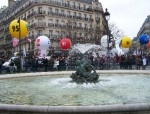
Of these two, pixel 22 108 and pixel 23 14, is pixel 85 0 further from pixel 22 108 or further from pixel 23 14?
pixel 22 108

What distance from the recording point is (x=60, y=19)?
233ft

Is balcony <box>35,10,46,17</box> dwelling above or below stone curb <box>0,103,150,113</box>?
above

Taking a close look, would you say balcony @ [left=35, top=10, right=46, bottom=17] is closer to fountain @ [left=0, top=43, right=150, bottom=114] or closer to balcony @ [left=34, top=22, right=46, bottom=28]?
balcony @ [left=34, top=22, right=46, bottom=28]

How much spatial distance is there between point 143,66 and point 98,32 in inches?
1843

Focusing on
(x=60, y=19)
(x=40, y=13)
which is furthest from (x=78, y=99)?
(x=60, y=19)

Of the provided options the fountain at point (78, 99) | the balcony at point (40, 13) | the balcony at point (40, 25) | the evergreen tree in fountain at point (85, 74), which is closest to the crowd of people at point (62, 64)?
the fountain at point (78, 99)

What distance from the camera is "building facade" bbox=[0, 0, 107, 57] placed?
224ft

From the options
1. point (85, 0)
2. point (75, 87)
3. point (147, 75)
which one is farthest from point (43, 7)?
point (75, 87)

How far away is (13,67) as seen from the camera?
2567 centimetres

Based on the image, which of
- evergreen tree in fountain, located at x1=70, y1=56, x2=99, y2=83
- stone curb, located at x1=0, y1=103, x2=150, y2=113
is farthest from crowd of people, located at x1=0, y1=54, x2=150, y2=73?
stone curb, located at x1=0, y1=103, x2=150, y2=113

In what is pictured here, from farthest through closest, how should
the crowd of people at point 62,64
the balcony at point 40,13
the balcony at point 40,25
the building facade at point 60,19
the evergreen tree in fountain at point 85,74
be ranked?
1. the building facade at point 60,19
2. the balcony at point 40,13
3. the balcony at point 40,25
4. the crowd of people at point 62,64
5. the evergreen tree in fountain at point 85,74

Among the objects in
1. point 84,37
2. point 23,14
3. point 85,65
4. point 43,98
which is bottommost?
point 43,98

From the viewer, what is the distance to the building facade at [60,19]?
68250mm

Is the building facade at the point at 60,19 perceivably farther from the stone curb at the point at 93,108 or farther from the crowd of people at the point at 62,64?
the stone curb at the point at 93,108
